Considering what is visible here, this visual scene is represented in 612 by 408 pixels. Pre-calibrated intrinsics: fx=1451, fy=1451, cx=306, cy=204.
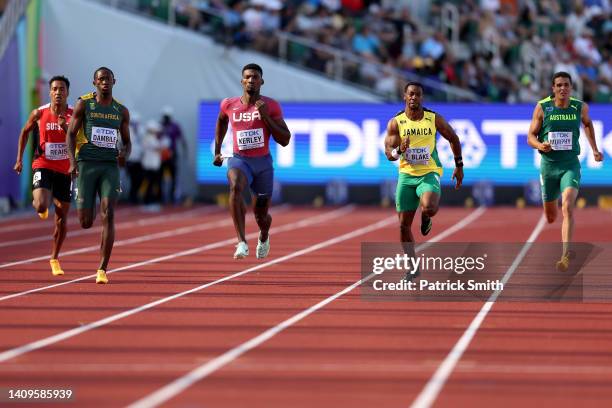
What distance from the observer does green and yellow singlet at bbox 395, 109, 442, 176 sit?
44.0 feet

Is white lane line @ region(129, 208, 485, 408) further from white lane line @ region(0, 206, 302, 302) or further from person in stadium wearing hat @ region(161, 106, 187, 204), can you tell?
Result: person in stadium wearing hat @ region(161, 106, 187, 204)

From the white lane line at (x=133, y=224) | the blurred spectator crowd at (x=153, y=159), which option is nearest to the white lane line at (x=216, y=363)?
the white lane line at (x=133, y=224)

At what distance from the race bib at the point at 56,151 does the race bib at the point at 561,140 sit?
484 cm

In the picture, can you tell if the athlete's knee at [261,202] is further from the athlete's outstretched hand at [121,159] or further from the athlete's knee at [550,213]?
the athlete's knee at [550,213]

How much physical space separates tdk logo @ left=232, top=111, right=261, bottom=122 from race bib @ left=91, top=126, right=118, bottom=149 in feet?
5.64

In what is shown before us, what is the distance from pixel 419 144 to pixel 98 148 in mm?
2959

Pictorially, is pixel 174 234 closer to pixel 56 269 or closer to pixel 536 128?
pixel 56 269

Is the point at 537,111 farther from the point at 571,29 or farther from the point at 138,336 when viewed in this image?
the point at 571,29

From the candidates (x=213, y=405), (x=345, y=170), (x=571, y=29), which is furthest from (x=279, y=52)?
(x=213, y=405)

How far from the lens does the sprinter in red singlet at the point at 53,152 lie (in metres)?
13.9

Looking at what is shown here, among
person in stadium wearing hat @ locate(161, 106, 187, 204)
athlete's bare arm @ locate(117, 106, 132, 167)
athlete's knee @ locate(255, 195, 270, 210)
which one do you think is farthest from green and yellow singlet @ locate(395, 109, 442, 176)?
person in stadium wearing hat @ locate(161, 106, 187, 204)

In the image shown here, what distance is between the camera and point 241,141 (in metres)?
14.8

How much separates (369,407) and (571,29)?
95.4 ft

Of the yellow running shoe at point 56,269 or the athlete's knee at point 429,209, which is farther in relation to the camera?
the yellow running shoe at point 56,269
